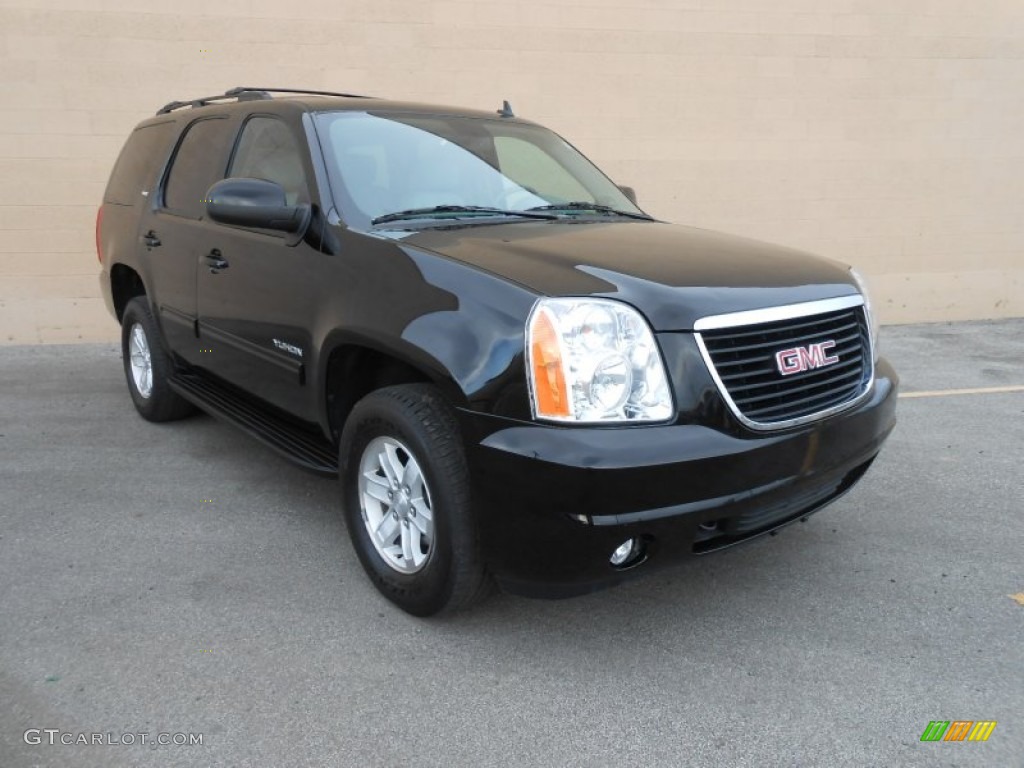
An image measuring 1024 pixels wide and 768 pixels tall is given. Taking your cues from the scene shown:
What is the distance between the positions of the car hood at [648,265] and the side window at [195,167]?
168 cm

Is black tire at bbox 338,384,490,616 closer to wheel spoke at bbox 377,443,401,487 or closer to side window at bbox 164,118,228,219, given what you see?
wheel spoke at bbox 377,443,401,487

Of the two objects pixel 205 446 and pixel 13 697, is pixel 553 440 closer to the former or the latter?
pixel 13 697

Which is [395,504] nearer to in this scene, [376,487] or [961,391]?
[376,487]

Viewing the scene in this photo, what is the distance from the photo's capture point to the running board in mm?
3469

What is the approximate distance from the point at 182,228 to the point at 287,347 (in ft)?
→ 4.55

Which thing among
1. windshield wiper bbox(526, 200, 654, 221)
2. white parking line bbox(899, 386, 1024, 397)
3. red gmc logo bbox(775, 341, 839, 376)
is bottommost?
white parking line bbox(899, 386, 1024, 397)

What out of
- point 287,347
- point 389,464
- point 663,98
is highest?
point 663,98

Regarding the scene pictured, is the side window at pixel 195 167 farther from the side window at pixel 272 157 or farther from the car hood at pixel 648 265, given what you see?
the car hood at pixel 648 265

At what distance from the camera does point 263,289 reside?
3592mm

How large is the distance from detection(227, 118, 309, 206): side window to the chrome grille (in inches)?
72.8

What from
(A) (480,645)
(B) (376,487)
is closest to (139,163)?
(B) (376,487)

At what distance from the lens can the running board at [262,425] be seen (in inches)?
137

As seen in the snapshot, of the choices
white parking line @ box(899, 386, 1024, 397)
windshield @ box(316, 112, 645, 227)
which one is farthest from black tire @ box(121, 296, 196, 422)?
white parking line @ box(899, 386, 1024, 397)

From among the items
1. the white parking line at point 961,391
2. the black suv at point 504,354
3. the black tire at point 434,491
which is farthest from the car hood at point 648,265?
the white parking line at point 961,391
